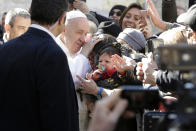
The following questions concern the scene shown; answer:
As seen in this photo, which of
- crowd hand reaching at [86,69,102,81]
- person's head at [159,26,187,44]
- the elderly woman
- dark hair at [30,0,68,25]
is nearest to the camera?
dark hair at [30,0,68,25]

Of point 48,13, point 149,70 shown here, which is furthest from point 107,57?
point 48,13

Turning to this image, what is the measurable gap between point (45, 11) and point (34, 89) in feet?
1.89

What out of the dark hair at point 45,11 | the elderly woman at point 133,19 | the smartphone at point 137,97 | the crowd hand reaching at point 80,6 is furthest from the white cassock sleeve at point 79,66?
the smartphone at point 137,97

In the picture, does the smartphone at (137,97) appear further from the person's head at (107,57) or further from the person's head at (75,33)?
the person's head at (75,33)

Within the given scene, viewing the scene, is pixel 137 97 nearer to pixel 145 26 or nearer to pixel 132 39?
pixel 132 39

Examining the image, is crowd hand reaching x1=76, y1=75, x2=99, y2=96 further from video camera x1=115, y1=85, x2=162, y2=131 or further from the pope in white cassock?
video camera x1=115, y1=85, x2=162, y2=131

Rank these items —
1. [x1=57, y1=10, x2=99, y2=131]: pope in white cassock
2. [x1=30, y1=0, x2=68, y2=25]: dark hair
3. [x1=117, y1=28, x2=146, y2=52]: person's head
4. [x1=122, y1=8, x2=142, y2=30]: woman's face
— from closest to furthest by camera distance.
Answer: [x1=30, y1=0, x2=68, y2=25]: dark hair → [x1=57, y1=10, x2=99, y2=131]: pope in white cassock → [x1=117, y1=28, x2=146, y2=52]: person's head → [x1=122, y1=8, x2=142, y2=30]: woman's face

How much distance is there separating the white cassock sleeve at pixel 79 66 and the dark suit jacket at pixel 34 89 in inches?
52.5

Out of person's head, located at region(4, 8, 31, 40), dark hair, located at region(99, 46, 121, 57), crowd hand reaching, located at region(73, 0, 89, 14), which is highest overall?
person's head, located at region(4, 8, 31, 40)

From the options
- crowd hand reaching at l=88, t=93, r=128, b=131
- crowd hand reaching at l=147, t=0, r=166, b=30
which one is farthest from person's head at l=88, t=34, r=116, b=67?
crowd hand reaching at l=88, t=93, r=128, b=131

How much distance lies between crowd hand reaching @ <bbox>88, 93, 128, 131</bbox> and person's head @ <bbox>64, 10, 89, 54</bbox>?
3.51 metres

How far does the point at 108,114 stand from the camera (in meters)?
1.64

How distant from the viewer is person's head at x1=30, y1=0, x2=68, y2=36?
3797mm

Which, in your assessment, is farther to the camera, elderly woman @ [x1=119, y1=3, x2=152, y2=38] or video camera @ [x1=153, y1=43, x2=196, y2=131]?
elderly woman @ [x1=119, y1=3, x2=152, y2=38]
